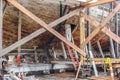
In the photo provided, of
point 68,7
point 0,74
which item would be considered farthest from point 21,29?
point 0,74

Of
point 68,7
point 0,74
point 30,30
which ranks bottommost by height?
point 0,74

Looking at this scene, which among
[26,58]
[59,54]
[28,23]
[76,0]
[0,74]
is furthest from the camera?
[59,54]

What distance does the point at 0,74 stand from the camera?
6430mm

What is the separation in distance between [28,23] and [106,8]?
12.5ft

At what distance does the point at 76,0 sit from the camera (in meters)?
8.41

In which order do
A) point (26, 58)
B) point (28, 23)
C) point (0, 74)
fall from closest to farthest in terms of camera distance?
point (0, 74) < point (28, 23) < point (26, 58)

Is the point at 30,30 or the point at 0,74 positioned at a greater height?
the point at 30,30

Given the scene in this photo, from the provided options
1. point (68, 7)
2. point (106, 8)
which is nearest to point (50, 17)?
point (68, 7)

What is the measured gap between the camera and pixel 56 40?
10352 mm

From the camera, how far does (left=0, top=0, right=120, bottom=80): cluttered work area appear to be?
27.4 feet

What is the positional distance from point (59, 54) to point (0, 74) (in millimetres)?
4753

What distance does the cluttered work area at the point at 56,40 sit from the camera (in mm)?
8344

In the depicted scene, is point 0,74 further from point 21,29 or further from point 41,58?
point 41,58

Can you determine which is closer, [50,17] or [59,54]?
[50,17]
